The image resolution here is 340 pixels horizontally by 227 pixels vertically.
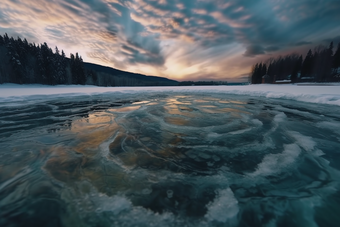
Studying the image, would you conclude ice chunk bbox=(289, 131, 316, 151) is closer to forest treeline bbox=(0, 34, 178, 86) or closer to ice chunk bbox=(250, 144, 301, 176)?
ice chunk bbox=(250, 144, 301, 176)

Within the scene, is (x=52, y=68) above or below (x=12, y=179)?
above

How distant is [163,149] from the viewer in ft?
9.82

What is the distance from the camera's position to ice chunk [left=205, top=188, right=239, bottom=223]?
4.89 feet

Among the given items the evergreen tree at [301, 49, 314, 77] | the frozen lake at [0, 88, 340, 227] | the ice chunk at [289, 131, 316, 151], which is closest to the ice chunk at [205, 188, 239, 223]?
the frozen lake at [0, 88, 340, 227]

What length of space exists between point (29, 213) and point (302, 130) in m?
6.53

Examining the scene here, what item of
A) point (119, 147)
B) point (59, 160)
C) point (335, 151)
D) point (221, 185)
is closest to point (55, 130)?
point (59, 160)

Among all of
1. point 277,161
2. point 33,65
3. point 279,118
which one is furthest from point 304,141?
point 33,65

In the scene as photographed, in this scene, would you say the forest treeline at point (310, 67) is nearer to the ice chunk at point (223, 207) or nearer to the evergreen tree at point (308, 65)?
the evergreen tree at point (308, 65)

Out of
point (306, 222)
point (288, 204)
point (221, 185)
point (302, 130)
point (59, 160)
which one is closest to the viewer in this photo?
point (306, 222)

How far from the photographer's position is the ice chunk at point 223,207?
1.49 metres

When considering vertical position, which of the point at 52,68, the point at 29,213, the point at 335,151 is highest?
the point at 52,68

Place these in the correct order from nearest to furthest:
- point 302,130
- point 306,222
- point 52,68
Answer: point 306,222
point 302,130
point 52,68

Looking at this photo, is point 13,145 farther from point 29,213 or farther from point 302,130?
point 302,130

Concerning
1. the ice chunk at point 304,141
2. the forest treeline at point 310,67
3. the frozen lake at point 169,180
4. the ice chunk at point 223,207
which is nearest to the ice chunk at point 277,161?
the frozen lake at point 169,180
